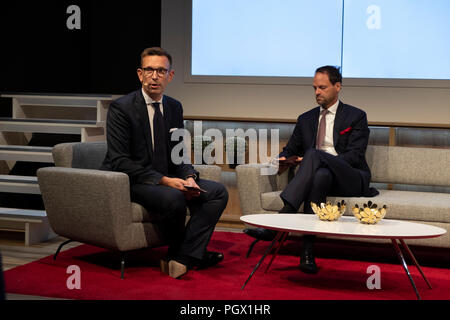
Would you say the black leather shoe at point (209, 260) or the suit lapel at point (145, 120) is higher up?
the suit lapel at point (145, 120)

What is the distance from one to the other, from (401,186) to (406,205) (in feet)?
3.86

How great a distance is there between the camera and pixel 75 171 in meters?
3.67

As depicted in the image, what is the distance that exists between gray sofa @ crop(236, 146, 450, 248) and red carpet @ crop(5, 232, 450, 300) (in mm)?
329

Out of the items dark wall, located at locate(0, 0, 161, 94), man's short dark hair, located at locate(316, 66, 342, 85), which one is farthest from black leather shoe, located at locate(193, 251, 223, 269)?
dark wall, located at locate(0, 0, 161, 94)

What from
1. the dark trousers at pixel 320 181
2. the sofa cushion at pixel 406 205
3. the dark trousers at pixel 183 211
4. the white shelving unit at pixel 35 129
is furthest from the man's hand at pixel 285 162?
the white shelving unit at pixel 35 129

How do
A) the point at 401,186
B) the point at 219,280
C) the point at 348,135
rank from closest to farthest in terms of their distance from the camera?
the point at 219,280 < the point at 348,135 < the point at 401,186

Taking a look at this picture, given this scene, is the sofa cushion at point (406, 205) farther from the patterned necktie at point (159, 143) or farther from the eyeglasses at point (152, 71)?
the eyeglasses at point (152, 71)

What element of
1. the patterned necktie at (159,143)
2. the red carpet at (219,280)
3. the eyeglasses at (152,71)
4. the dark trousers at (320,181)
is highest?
the eyeglasses at (152,71)

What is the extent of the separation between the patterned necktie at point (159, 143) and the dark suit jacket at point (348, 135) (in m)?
1.11

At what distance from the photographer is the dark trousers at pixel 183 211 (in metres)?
3.61

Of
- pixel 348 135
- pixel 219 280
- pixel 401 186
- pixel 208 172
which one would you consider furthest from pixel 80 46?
pixel 219 280

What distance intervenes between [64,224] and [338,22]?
2.93 metres

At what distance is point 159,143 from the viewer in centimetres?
386

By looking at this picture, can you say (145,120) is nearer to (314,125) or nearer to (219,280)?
(219,280)
